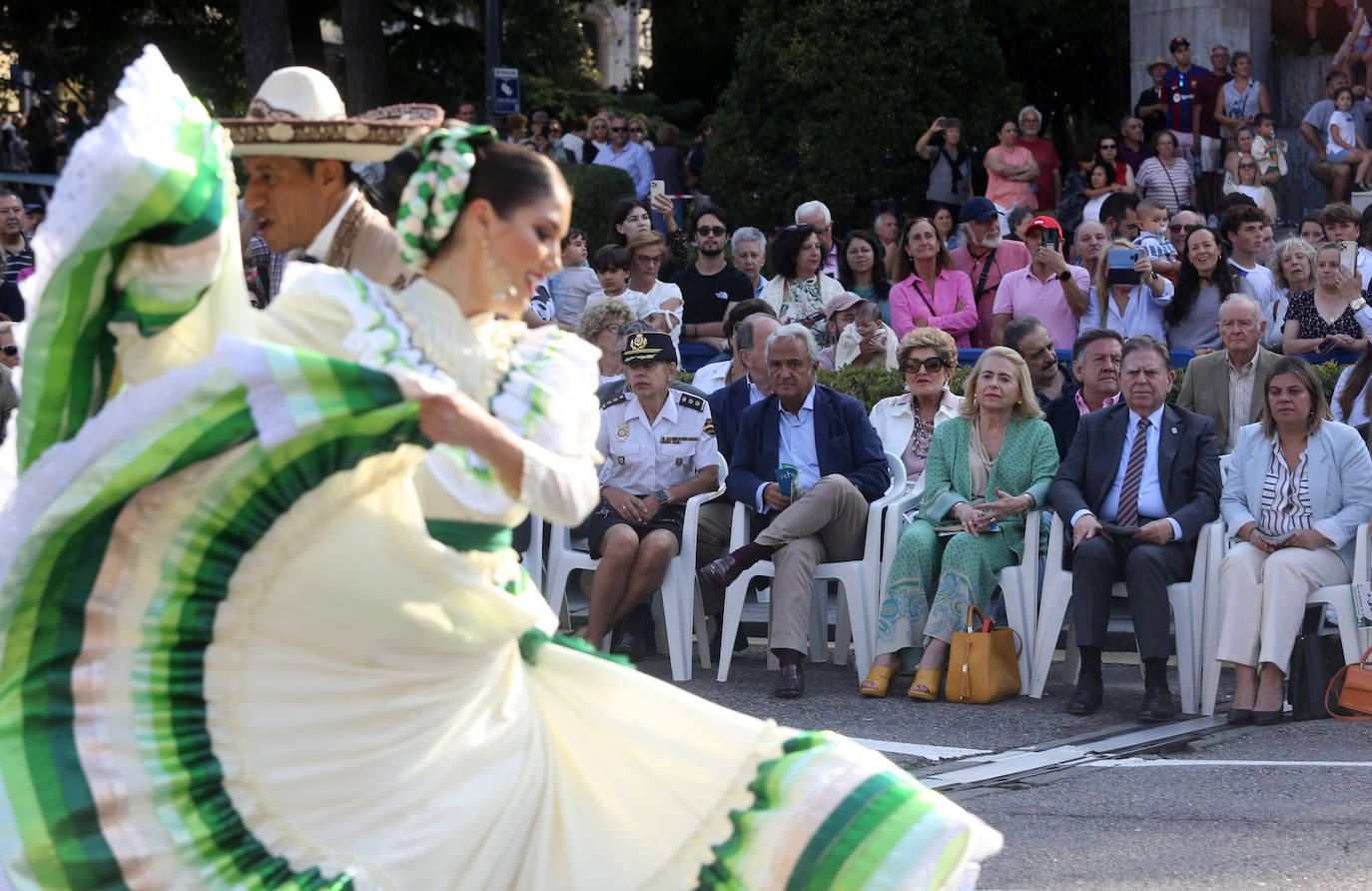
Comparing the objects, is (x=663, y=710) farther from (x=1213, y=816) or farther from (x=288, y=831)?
(x=1213, y=816)

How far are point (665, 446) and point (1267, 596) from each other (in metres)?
2.74

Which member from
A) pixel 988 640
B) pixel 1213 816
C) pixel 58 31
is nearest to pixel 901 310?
pixel 988 640

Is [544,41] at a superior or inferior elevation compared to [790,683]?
superior

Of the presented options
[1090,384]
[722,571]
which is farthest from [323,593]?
[1090,384]

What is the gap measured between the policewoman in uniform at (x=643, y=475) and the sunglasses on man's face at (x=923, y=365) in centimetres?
102

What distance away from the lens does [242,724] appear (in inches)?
118

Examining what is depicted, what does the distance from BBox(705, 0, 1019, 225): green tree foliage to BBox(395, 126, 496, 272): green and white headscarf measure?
1356 cm

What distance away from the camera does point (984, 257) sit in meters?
11.3

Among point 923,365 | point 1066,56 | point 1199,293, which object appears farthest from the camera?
point 1066,56

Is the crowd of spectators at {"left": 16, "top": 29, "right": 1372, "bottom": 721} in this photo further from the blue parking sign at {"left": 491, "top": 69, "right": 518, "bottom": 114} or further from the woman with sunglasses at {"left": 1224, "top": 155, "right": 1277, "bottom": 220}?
→ the blue parking sign at {"left": 491, "top": 69, "right": 518, "bottom": 114}

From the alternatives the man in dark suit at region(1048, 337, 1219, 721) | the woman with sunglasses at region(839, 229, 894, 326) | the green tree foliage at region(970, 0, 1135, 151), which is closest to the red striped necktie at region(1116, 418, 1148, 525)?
the man in dark suit at region(1048, 337, 1219, 721)

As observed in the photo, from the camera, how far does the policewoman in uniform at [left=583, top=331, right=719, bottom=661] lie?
320 inches

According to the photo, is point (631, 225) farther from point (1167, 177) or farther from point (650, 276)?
point (1167, 177)

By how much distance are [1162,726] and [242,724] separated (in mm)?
4930
